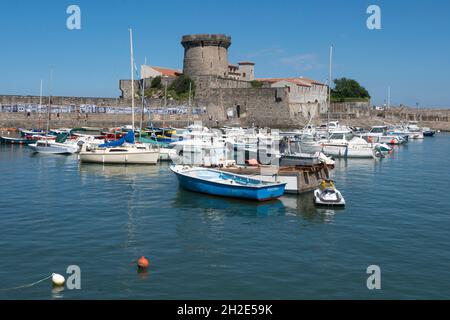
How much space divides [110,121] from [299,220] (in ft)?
126

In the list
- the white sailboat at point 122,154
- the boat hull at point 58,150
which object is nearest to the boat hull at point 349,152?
the white sailboat at point 122,154

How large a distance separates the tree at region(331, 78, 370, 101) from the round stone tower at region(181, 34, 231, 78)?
2624 centimetres

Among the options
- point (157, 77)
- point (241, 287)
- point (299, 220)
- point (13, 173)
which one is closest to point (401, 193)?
point (299, 220)

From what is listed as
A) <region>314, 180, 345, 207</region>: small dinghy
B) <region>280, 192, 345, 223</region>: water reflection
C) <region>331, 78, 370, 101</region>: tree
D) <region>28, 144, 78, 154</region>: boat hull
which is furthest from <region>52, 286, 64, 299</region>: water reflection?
<region>331, 78, 370, 101</region>: tree

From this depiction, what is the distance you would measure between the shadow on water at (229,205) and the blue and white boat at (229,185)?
171 millimetres

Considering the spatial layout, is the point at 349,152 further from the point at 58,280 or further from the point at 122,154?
the point at 58,280

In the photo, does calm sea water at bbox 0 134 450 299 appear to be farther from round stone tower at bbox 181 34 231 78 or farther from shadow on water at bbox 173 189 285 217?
round stone tower at bbox 181 34 231 78

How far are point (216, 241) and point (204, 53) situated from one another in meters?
48.0

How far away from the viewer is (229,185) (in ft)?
55.9

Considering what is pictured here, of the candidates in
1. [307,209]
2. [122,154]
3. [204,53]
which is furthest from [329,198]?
[204,53]

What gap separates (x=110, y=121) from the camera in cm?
5050

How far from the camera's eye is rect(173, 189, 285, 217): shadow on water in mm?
15648
